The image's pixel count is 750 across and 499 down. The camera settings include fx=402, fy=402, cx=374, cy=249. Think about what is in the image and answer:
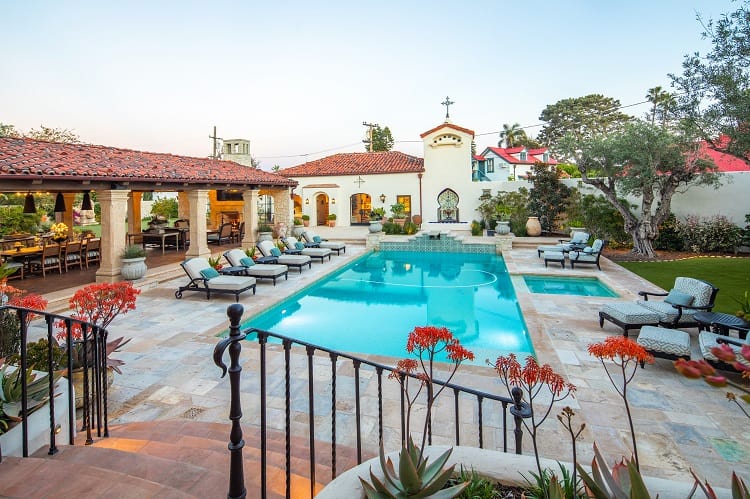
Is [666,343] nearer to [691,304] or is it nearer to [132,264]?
[691,304]

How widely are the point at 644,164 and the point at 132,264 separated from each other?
56.7 ft

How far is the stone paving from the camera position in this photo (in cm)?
397

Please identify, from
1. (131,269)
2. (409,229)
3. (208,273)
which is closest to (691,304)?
(208,273)

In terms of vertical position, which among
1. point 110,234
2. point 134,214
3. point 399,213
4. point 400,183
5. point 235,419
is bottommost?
point 235,419

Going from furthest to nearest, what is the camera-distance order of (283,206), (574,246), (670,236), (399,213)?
(399,213) < (283,206) < (670,236) < (574,246)

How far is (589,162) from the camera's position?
648 inches

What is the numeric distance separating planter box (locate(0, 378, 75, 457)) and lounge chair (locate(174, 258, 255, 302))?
268 inches

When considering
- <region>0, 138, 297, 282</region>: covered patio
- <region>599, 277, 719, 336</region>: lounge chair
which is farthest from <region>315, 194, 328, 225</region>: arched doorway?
<region>599, 277, 719, 336</region>: lounge chair

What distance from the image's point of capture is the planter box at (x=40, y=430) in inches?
112

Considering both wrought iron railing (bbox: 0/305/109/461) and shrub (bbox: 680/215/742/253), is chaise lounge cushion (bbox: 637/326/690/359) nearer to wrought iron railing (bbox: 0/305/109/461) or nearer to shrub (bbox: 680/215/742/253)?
wrought iron railing (bbox: 0/305/109/461)

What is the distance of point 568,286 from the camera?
12.4 meters

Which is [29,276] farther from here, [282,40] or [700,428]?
[700,428]

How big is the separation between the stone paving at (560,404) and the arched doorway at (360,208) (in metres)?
21.2

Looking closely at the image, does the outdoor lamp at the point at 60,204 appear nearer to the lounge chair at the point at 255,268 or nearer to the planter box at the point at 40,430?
the lounge chair at the point at 255,268
